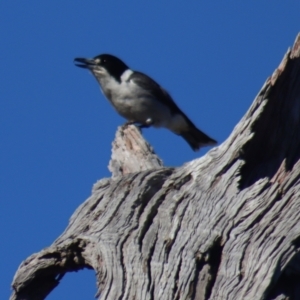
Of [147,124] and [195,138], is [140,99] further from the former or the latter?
[195,138]

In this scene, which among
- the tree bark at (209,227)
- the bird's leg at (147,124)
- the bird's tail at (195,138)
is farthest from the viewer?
the bird's tail at (195,138)

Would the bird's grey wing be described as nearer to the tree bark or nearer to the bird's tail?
the bird's tail

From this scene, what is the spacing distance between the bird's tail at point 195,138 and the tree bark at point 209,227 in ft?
20.7

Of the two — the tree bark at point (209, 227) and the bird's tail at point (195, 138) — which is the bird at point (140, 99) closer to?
the bird's tail at point (195, 138)

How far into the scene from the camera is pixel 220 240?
215 inches

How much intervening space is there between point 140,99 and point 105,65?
1.01 m

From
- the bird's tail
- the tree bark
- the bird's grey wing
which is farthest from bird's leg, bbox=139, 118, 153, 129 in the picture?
the tree bark

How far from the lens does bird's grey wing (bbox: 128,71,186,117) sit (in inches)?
497

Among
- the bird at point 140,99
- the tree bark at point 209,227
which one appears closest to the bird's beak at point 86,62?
the bird at point 140,99

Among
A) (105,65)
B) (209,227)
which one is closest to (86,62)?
(105,65)

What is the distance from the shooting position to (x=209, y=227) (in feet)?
18.2

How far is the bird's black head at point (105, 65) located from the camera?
12.8 m

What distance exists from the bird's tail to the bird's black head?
1.30 meters

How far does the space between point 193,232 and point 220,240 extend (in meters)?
0.20
